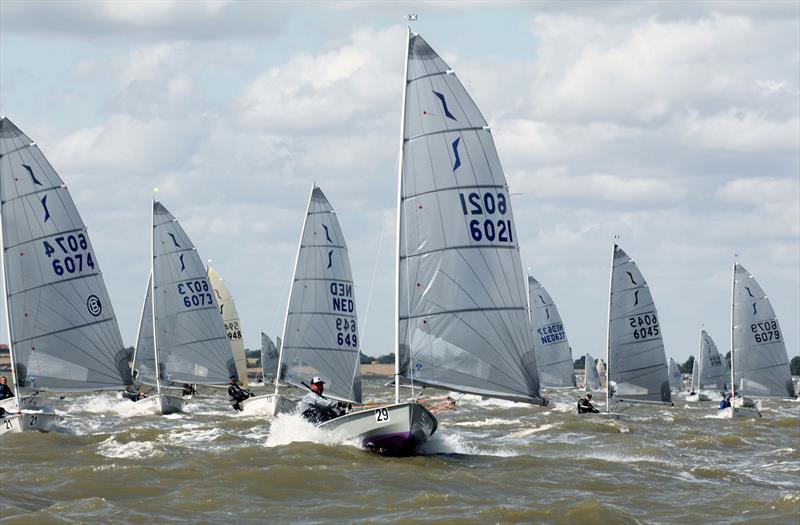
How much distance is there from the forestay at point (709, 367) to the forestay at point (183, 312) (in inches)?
1857

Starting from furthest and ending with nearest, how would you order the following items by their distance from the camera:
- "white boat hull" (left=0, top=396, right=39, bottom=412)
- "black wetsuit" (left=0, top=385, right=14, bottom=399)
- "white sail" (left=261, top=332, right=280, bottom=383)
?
"white sail" (left=261, top=332, right=280, bottom=383)
"black wetsuit" (left=0, top=385, right=14, bottom=399)
"white boat hull" (left=0, top=396, right=39, bottom=412)

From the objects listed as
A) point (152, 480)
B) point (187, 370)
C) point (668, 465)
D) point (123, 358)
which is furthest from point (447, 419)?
point (152, 480)

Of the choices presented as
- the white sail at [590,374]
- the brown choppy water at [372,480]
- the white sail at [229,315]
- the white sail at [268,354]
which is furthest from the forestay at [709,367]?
the brown choppy water at [372,480]

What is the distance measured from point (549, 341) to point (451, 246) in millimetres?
37603

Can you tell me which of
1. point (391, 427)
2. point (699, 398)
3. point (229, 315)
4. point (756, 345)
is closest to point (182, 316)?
point (229, 315)

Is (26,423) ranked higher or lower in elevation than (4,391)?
lower

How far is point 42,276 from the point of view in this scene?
96.9 ft

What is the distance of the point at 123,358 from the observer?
104 ft

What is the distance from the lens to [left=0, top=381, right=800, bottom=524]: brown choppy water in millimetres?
17734

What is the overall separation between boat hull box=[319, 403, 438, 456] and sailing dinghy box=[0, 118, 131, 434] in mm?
9204

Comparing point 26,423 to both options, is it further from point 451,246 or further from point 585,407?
point 585,407

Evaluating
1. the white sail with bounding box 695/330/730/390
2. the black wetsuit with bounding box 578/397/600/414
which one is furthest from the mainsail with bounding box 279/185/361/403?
the white sail with bounding box 695/330/730/390

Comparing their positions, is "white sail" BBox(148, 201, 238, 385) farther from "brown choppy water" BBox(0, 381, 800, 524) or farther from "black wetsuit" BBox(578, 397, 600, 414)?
"black wetsuit" BBox(578, 397, 600, 414)

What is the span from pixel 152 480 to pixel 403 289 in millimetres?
6096
